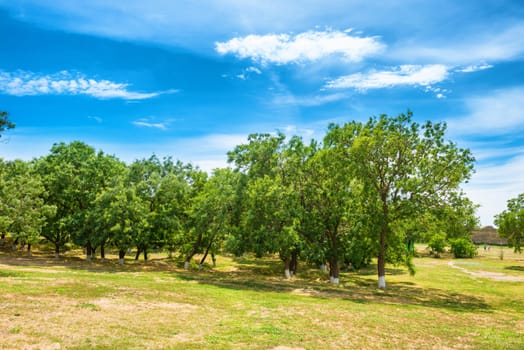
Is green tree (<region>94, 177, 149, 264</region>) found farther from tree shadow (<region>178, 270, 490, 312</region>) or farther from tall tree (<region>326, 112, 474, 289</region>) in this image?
tall tree (<region>326, 112, 474, 289</region>)

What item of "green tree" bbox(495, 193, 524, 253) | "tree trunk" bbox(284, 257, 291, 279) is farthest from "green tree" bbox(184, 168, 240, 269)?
"green tree" bbox(495, 193, 524, 253)

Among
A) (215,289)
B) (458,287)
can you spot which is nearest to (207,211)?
(215,289)

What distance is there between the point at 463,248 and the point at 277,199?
64207 mm

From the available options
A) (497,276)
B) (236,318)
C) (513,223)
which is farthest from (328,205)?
(513,223)

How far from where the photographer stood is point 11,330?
13375 millimetres

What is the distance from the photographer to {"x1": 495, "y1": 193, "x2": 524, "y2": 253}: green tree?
215ft

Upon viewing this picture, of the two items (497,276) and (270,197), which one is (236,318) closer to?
(270,197)

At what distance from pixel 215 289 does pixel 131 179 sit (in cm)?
2527

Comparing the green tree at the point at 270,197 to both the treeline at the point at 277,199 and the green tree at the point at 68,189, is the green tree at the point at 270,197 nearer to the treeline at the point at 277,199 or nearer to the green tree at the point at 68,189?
the treeline at the point at 277,199

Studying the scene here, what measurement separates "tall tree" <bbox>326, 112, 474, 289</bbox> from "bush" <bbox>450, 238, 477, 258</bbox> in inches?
2243

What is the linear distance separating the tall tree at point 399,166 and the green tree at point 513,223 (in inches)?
1721

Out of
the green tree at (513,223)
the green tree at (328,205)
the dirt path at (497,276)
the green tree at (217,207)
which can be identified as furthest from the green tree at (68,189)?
the green tree at (513,223)

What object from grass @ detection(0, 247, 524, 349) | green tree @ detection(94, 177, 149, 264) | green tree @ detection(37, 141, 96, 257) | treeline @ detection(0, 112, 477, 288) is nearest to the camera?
grass @ detection(0, 247, 524, 349)

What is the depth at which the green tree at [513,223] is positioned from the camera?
215ft
